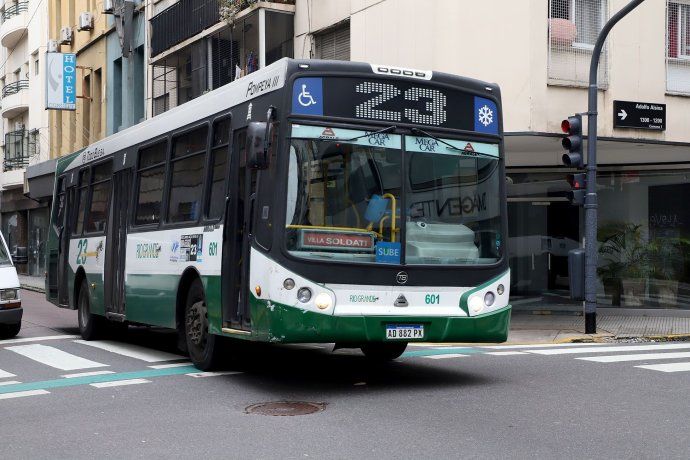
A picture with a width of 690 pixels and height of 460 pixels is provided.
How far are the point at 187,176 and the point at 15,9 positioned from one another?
39264 mm

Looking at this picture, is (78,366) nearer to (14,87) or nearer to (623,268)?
(623,268)

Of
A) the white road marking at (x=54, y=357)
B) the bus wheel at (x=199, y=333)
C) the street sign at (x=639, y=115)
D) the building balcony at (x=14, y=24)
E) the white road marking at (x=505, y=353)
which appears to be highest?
the building balcony at (x=14, y=24)

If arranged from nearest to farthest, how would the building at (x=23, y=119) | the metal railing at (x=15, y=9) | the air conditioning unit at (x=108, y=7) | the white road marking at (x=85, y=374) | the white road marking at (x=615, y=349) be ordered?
the white road marking at (x=85, y=374)
the white road marking at (x=615, y=349)
the air conditioning unit at (x=108, y=7)
the building at (x=23, y=119)
the metal railing at (x=15, y=9)

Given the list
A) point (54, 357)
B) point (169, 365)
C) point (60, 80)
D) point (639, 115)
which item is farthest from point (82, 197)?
point (60, 80)

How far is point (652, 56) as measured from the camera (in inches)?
756

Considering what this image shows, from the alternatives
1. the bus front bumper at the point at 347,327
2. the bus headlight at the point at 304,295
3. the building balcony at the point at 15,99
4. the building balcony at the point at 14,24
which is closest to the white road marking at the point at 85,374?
the bus front bumper at the point at 347,327

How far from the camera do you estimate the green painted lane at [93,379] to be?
34.6 ft

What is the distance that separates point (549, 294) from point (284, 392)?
39.8ft

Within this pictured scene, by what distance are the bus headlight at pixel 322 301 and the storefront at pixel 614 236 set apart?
12.1m

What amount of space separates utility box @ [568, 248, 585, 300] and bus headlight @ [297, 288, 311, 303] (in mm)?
8078

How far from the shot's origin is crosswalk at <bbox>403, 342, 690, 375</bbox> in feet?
40.5

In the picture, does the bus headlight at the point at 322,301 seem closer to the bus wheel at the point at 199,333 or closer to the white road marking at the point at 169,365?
the bus wheel at the point at 199,333

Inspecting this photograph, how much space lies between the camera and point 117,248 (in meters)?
14.3

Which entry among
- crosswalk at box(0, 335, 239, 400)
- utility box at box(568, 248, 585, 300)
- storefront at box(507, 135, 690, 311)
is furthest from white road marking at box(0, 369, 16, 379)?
storefront at box(507, 135, 690, 311)
